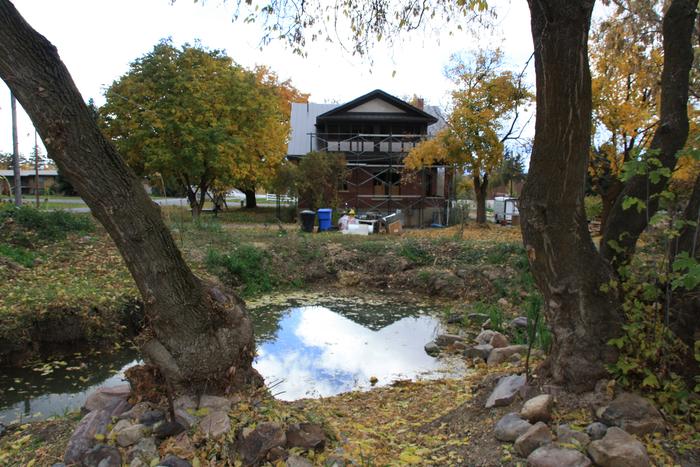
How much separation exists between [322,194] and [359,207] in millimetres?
3813

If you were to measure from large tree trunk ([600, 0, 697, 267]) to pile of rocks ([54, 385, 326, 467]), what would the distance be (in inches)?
110

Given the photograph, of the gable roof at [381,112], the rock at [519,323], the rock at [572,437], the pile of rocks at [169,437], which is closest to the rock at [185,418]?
the pile of rocks at [169,437]

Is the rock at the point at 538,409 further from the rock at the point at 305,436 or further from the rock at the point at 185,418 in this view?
the rock at the point at 185,418

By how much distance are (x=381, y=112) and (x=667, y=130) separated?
78.4 ft

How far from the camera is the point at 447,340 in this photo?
8.21 m

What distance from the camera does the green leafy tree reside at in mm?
20547

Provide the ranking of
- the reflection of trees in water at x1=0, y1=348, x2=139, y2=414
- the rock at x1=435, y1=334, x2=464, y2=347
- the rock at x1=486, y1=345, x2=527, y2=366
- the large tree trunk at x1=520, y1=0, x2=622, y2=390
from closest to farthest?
the large tree trunk at x1=520, y1=0, x2=622, y2=390
the reflection of trees in water at x1=0, y1=348, x2=139, y2=414
the rock at x1=486, y1=345, x2=527, y2=366
the rock at x1=435, y1=334, x2=464, y2=347

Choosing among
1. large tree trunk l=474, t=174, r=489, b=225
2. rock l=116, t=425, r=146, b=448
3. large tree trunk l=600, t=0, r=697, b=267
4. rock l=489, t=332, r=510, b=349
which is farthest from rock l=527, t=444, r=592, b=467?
large tree trunk l=474, t=174, r=489, b=225

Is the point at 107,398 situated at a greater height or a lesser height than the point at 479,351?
greater

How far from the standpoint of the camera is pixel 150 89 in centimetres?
2089

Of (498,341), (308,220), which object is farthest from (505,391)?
(308,220)

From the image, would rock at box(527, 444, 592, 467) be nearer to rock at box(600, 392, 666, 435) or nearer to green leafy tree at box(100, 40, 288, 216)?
rock at box(600, 392, 666, 435)

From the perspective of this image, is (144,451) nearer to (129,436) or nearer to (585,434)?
(129,436)

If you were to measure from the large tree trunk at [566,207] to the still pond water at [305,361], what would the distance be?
317 centimetres
